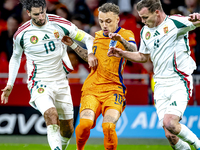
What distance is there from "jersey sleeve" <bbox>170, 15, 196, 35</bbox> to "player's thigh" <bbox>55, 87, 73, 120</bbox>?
198cm

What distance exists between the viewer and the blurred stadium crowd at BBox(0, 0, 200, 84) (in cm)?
871

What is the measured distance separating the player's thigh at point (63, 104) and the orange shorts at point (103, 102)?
0.49m

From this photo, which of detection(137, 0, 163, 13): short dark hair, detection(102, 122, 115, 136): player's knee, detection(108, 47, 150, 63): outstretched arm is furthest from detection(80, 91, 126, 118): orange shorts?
detection(137, 0, 163, 13): short dark hair

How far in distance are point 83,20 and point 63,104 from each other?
4346mm

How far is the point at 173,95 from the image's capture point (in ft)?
16.0

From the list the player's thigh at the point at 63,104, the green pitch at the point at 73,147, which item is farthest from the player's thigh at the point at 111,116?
the green pitch at the point at 73,147

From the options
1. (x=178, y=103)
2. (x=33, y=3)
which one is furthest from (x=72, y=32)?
(x=178, y=103)

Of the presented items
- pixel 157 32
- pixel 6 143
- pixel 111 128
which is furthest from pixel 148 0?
pixel 6 143

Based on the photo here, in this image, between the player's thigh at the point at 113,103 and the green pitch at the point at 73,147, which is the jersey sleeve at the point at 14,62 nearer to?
the player's thigh at the point at 113,103

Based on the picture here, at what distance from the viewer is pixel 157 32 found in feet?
16.5

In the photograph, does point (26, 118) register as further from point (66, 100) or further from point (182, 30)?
point (182, 30)

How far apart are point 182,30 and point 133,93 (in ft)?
12.2

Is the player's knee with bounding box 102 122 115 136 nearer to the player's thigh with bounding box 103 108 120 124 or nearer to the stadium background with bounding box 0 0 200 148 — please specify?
the player's thigh with bounding box 103 108 120 124

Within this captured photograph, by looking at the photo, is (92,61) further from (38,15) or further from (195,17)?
(195,17)
